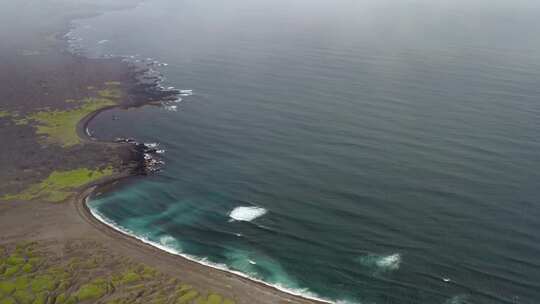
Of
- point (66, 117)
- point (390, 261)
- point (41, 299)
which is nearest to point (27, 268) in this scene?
point (41, 299)

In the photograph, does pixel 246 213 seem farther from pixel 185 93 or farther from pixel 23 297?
pixel 185 93

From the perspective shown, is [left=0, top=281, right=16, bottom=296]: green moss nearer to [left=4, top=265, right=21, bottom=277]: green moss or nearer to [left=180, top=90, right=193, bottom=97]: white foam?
[left=4, top=265, right=21, bottom=277]: green moss

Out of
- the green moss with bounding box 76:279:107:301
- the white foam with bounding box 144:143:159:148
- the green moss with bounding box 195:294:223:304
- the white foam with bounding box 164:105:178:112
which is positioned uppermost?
the white foam with bounding box 164:105:178:112

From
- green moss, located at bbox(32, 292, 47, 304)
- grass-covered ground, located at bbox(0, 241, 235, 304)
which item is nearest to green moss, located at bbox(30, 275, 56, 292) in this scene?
grass-covered ground, located at bbox(0, 241, 235, 304)

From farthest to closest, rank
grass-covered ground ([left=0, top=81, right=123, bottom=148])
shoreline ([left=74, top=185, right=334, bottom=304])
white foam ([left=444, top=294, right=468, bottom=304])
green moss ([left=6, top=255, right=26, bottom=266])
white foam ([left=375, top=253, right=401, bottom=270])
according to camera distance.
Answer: grass-covered ground ([left=0, top=81, right=123, bottom=148]) < green moss ([left=6, top=255, right=26, bottom=266]) < white foam ([left=375, top=253, right=401, bottom=270]) < shoreline ([left=74, top=185, right=334, bottom=304]) < white foam ([left=444, top=294, right=468, bottom=304])

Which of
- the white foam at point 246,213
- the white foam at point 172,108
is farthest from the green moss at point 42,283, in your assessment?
the white foam at point 172,108

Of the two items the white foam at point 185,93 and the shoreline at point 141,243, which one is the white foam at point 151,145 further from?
the white foam at point 185,93

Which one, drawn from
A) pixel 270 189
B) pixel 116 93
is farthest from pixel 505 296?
pixel 116 93
